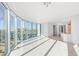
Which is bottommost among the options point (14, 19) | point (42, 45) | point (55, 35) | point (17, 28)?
point (42, 45)

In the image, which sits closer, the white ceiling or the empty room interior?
the white ceiling

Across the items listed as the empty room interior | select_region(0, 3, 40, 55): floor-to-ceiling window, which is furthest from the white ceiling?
select_region(0, 3, 40, 55): floor-to-ceiling window

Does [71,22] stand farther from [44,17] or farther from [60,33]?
[44,17]

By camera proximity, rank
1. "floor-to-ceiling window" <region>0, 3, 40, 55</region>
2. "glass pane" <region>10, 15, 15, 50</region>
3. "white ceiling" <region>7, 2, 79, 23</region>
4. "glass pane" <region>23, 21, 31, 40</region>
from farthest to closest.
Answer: "glass pane" <region>10, 15, 15, 50</region> < "glass pane" <region>23, 21, 31, 40</region> < "floor-to-ceiling window" <region>0, 3, 40, 55</region> < "white ceiling" <region>7, 2, 79, 23</region>

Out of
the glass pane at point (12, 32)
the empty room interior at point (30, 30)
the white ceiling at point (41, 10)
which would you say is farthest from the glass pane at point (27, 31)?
the glass pane at point (12, 32)

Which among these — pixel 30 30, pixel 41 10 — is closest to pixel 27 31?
pixel 30 30

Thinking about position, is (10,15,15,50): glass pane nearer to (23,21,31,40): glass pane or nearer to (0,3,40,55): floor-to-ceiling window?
(0,3,40,55): floor-to-ceiling window

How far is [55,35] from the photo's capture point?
5.38 m

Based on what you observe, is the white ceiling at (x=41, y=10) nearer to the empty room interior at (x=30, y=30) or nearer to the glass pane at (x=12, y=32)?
the empty room interior at (x=30, y=30)

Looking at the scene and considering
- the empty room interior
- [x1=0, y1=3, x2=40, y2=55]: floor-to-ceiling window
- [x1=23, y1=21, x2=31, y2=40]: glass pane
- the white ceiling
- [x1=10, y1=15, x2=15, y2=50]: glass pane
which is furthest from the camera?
[x1=10, y1=15, x2=15, y2=50]: glass pane

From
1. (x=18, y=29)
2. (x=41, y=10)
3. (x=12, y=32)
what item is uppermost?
(x=41, y=10)

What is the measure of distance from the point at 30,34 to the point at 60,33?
1.91 m

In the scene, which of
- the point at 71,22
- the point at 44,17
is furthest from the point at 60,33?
the point at 44,17

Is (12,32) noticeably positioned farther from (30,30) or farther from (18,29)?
(30,30)
